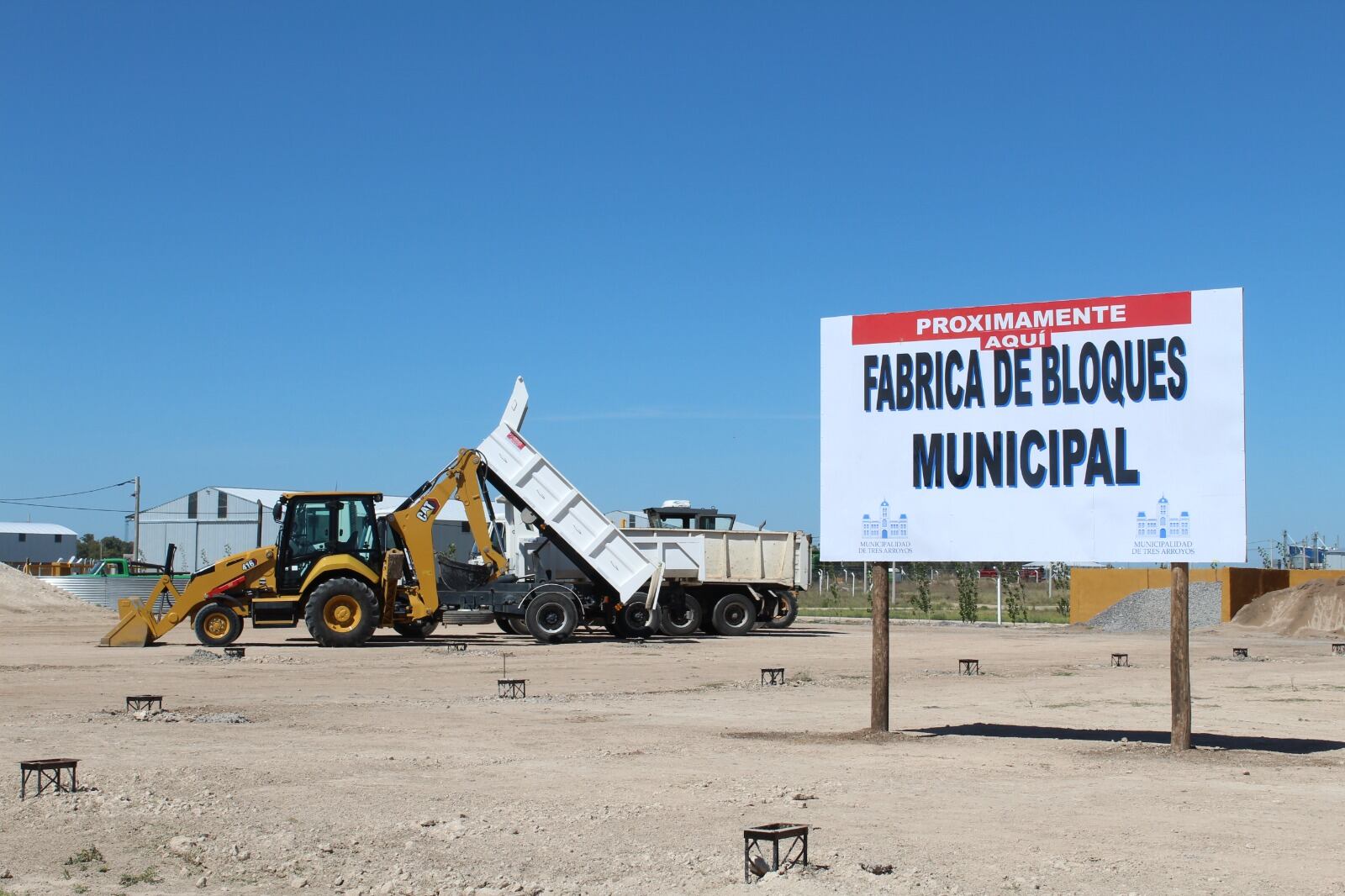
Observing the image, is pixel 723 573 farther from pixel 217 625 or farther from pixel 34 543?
pixel 34 543

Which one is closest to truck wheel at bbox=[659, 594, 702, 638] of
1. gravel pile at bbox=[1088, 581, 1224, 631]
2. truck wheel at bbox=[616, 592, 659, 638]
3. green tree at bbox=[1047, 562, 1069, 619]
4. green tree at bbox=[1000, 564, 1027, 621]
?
truck wheel at bbox=[616, 592, 659, 638]

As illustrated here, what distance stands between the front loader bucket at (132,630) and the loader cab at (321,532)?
244 cm

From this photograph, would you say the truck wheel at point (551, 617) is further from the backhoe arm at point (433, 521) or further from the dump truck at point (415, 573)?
the backhoe arm at point (433, 521)

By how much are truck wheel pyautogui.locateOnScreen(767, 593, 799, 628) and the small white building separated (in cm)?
7603

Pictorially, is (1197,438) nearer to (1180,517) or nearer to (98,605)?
(1180,517)

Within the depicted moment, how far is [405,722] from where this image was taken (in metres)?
14.4

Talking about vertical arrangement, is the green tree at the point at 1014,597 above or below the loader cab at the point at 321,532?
below

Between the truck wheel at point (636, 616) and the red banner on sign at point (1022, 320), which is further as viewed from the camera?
the truck wheel at point (636, 616)

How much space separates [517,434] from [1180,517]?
1765 centimetres

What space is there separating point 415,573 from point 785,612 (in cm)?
1044

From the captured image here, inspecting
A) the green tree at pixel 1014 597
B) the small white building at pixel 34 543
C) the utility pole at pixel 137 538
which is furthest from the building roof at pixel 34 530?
the green tree at pixel 1014 597

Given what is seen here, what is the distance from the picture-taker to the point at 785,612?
1355 inches

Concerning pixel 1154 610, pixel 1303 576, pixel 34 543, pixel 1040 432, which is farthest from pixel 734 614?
pixel 34 543

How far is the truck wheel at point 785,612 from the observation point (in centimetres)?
3419
